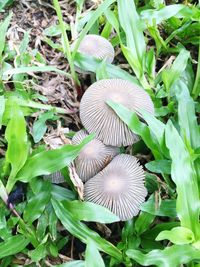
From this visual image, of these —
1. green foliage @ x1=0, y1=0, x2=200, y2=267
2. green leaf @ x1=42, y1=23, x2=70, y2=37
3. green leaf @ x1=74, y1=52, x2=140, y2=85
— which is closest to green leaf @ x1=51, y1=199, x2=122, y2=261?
green foliage @ x1=0, y1=0, x2=200, y2=267

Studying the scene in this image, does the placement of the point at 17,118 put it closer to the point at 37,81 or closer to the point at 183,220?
the point at 37,81

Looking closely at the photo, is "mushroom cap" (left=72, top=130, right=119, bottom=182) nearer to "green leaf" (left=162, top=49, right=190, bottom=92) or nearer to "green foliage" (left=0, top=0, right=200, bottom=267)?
"green foliage" (left=0, top=0, right=200, bottom=267)

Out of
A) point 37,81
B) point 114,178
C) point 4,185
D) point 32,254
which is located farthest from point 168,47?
point 32,254

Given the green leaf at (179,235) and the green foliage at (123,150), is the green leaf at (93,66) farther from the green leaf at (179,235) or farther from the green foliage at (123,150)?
the green leaf at (179,235)

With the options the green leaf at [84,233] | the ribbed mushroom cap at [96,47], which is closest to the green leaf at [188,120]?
the ribbed mushroom cap at [96,47]

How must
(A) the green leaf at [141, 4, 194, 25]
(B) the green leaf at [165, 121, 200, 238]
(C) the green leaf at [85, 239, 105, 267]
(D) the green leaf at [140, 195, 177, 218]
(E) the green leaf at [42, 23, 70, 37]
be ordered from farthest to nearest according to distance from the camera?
(E) the green leaf at [42, 23, 70, 37] → (A) the green leaf at [141, 4, 194, 25] → (D) the green leaf at [140, 195, 177, 218] → (B) the green leaf at [165, 121, 200, 238] → (C) the green leaf at [85, 239, 105, 267]
